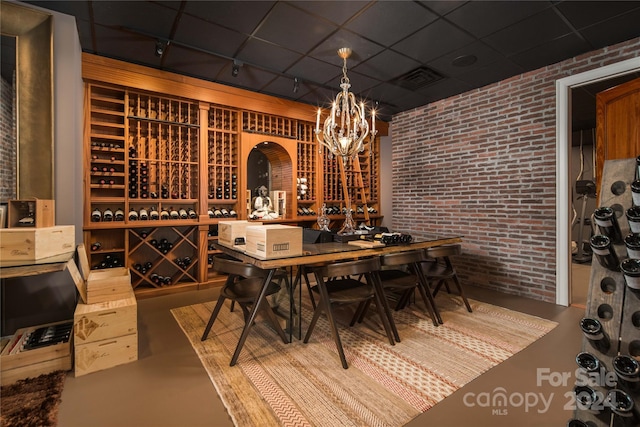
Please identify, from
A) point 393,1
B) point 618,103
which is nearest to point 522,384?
point 618,103

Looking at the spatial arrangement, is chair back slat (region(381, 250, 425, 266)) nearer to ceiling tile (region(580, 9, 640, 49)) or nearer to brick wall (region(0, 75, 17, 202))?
ceiling tile (region(580, 9, 640, 49))

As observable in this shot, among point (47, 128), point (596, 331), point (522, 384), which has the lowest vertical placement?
point (522, 384)

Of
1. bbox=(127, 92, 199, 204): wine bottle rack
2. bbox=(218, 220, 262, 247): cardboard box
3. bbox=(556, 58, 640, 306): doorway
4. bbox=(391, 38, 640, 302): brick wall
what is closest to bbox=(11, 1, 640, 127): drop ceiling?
bbox=(391, 38, 640, 302): brick wall

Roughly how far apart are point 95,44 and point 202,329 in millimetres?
3053

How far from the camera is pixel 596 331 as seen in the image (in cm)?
106

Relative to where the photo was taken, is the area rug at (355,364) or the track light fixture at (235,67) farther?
the track light fixture at (235,67)

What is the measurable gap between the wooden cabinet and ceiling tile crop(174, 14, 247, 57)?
86cm

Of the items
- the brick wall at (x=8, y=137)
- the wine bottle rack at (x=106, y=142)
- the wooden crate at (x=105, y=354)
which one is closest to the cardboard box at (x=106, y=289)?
the wooden crate at (x=105, y=354)

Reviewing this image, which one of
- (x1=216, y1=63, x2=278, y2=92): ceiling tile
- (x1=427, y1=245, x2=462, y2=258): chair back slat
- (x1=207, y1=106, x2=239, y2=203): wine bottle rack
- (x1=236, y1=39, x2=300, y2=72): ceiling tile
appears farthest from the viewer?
(x1=207, y1=106, x2=239, y2=203): wine bottle rack

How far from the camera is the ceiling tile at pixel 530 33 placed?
2.59 metres

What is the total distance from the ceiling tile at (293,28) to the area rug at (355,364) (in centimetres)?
276

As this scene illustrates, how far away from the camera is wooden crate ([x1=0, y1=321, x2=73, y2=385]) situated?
1829 millimetres

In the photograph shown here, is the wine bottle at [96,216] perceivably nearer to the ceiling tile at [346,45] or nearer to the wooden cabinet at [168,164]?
the wooden cabinet at [168,164]

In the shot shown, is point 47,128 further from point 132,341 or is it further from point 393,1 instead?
point 393,1
